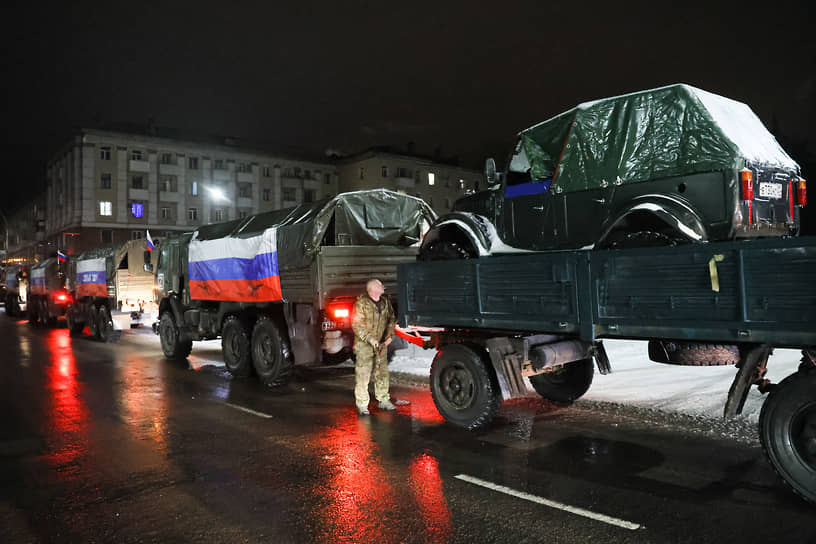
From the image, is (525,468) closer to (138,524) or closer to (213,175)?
(138,524)

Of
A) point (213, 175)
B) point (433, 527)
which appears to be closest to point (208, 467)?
point (433, 527)

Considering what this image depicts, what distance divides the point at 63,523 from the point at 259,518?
142 cm

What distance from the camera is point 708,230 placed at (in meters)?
5.73

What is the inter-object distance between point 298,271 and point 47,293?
20839mm

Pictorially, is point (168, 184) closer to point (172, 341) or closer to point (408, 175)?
point (408, 175)

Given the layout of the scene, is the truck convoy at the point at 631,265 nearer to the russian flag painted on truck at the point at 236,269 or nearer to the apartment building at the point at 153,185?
the russian flag painted on truck at the point at 236,269

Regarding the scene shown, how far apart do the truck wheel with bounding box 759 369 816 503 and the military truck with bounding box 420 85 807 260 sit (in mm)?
1617

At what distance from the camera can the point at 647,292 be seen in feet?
17.2

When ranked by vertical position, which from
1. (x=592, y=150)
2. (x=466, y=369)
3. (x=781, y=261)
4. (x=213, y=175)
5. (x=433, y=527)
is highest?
(x=213, y=175)

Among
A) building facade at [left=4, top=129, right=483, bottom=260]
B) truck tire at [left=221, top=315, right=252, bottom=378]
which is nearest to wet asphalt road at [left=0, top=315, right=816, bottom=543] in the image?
truck tire at [left=221, top=315, right=252, bottom=378]

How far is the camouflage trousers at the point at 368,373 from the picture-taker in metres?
7.95

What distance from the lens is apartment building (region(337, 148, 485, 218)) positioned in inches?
2756

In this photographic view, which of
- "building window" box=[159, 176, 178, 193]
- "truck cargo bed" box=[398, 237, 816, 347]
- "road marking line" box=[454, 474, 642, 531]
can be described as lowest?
"road marking line" box=[454, 474, 642, 531]

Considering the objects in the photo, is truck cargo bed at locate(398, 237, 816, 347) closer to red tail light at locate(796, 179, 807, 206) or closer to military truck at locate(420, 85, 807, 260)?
military truck at locate(420, 85, 807, 260)
